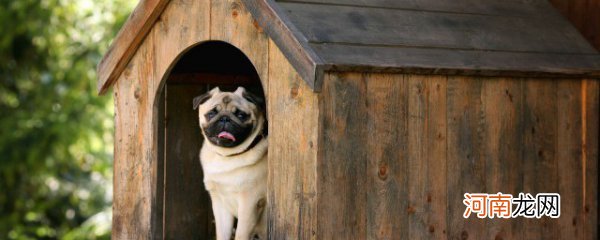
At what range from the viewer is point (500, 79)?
3.85 metres

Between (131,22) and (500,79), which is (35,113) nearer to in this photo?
(131,22)

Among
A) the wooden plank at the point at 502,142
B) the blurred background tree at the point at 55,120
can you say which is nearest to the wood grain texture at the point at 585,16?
the wooden plank at the point at 502,142

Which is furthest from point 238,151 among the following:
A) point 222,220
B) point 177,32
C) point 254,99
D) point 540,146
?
point 540,146

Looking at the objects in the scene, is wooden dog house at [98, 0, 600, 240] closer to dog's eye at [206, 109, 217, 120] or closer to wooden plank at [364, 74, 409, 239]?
wooden plank at [364, 74, 409, 239]

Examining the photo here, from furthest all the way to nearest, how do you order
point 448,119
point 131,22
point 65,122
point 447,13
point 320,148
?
point 65,122
point 131,22
point 447,13
point 448,119
point 320,148

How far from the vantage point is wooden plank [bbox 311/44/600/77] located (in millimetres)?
3418

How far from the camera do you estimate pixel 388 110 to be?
11.6 feet

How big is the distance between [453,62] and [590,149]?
891mm

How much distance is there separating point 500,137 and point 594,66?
0.58 m

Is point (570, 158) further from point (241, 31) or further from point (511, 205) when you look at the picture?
point (241, 31)

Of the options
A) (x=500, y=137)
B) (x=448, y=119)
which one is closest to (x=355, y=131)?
(x=448, y=119)

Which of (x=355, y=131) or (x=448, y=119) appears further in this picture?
(x=448, y=119)

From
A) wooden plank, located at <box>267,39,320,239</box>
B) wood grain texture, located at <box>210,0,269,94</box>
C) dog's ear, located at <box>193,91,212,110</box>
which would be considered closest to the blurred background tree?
dog's ear, located at <box>193,91,212,110</box>

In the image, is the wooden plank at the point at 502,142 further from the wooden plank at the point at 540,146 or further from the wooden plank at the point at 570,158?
the wooden plank at the point at 570,158
